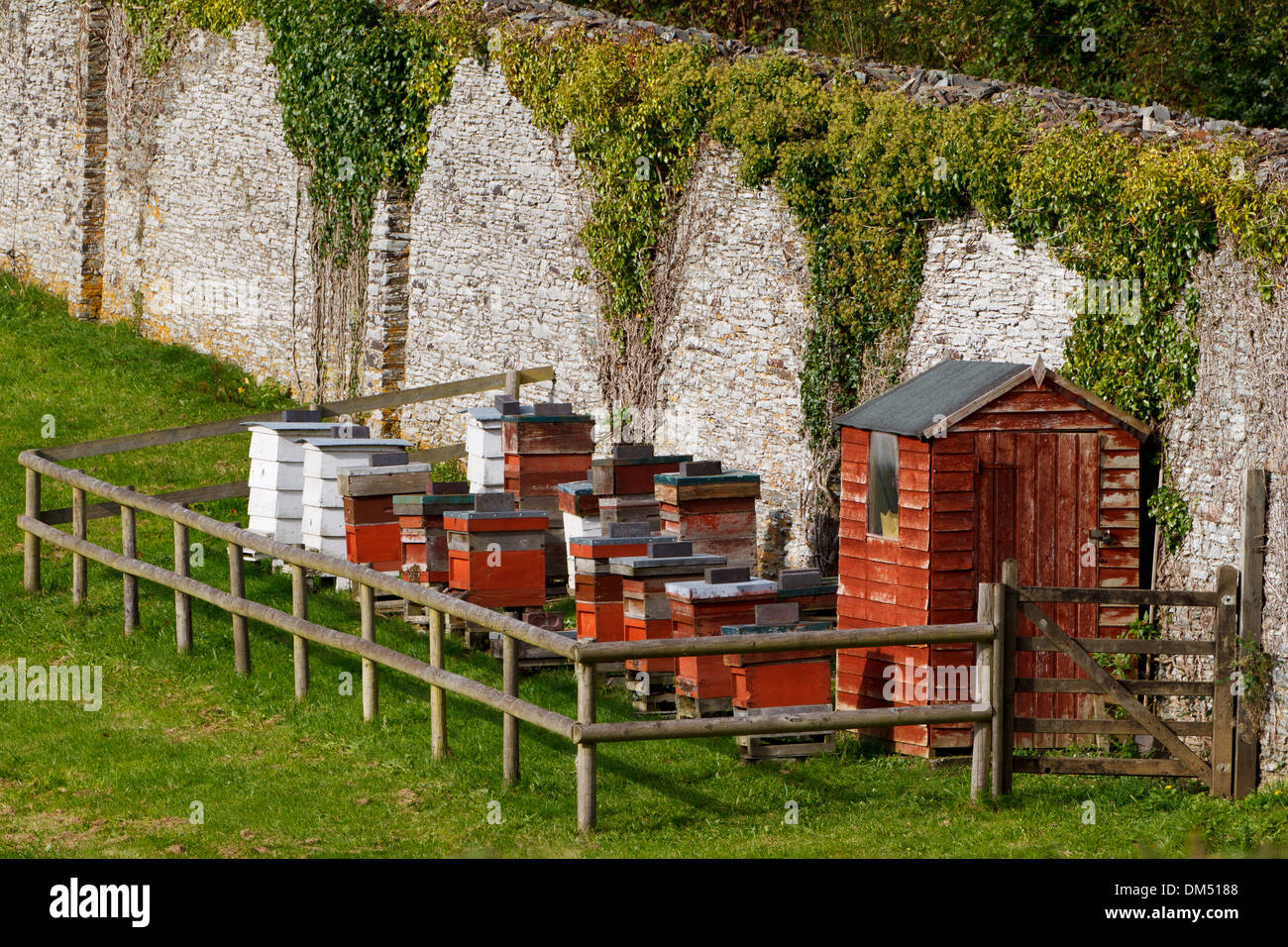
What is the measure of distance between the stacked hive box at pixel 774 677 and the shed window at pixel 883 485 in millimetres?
1124

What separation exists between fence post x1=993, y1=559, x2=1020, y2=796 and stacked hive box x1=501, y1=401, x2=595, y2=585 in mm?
4739

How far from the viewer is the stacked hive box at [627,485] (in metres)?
12.3

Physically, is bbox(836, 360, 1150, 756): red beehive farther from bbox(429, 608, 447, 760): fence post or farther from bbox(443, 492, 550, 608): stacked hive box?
bbox(429, 608, 447, 760): fence post

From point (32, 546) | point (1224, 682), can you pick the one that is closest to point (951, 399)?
point (1224, 682)

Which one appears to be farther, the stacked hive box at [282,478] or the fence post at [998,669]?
the stacked hive box at [282,478]

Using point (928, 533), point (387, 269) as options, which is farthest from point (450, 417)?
point (928, 533)

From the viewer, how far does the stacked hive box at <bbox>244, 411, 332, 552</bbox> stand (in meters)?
13.7

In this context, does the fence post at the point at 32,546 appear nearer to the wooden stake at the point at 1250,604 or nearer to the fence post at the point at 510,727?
the fence post at the point at 510,727

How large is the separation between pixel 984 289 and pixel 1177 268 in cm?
182

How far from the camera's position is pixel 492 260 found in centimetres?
1677

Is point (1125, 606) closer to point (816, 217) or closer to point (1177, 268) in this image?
point (1177, 268)

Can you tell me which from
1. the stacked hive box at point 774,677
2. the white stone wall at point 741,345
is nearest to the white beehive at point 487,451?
the white stone wall at point 741,345

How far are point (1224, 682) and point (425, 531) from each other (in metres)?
5.79

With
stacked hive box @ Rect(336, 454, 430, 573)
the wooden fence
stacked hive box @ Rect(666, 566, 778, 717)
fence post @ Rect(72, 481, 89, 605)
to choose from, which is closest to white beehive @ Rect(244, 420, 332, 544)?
the wooden fence
